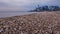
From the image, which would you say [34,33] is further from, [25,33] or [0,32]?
[0,32]

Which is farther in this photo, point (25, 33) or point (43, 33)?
point (43, 33)

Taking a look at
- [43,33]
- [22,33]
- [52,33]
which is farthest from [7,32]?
[52,33]

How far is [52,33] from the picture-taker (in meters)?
7.87

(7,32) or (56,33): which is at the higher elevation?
(7,32)

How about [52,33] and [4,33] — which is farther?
[52,33]

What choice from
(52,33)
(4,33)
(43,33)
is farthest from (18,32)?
(52,33)

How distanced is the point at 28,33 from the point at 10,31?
0.89 m

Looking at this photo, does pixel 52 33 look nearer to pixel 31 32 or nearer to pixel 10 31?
pixel 31 32

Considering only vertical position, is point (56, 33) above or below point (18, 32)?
below

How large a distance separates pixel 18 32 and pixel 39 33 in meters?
1.10

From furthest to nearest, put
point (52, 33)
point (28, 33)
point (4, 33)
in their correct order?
1. point (52, 33)
2. point (28, 33)
3. point (4, 33)

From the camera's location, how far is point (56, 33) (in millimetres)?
8031

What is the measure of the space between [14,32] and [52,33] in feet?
7.10

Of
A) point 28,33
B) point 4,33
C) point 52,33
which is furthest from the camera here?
point 52,33
